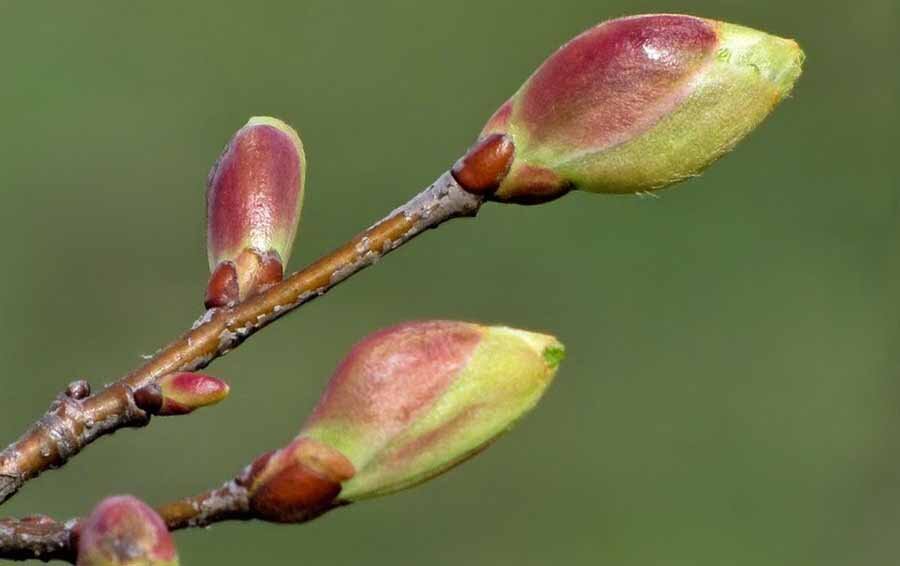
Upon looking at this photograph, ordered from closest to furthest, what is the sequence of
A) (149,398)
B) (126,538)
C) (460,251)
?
(126,538) → (149,398) → (460,251)

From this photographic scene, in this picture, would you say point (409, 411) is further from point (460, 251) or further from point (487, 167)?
point (460, 251)

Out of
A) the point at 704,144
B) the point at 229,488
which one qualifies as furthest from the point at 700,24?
the point at 229,488

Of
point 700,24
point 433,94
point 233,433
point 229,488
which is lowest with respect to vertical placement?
point 229,488

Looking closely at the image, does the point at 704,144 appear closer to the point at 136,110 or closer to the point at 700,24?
the point at 700,24

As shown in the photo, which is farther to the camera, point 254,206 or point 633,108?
point 254,206

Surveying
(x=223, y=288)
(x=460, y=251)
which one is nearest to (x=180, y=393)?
(x=223, y=288)

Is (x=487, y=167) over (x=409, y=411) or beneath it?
over

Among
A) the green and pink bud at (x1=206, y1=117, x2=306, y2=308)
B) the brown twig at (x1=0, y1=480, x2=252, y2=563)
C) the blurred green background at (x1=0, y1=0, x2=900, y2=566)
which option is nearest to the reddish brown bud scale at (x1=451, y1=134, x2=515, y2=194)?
the green and pink bud at (x1=206, y1=117, x2=306, y2=308)
